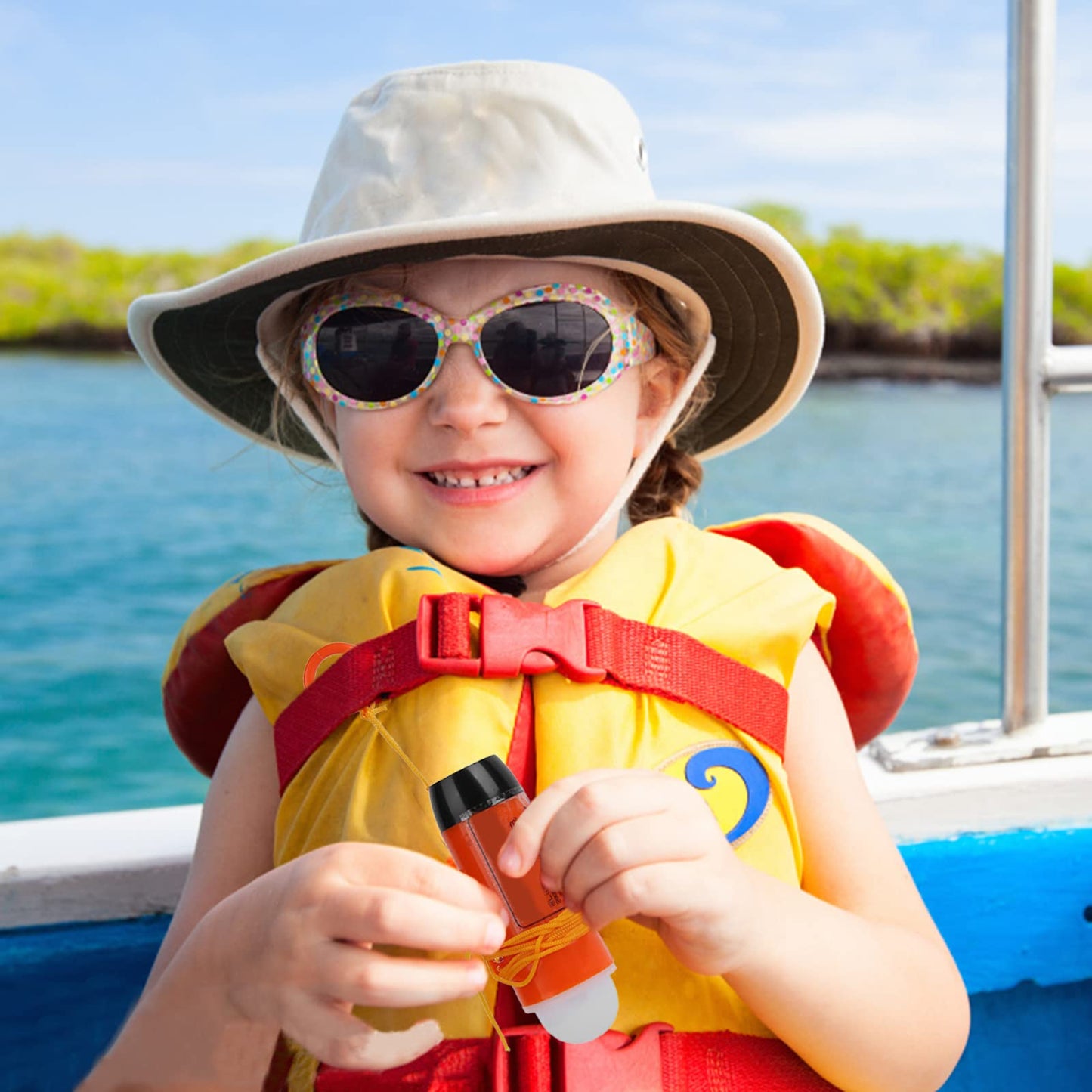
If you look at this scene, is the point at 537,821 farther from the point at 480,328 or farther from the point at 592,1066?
the point at 480,328

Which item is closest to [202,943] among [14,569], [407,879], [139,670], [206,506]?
[407,879]

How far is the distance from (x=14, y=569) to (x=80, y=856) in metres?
18.8

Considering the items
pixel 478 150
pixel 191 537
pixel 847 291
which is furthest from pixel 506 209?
pixel 847 291

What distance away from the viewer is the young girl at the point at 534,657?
116 centimetres

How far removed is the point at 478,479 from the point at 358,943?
64 cm

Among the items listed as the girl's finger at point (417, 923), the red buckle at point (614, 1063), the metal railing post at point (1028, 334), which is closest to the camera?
the girl's finger at point (417, 923)

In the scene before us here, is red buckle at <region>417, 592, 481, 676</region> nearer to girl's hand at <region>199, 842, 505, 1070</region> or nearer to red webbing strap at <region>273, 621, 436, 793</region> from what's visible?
red webbing strap at <region>273, 621, 436, 793</region>

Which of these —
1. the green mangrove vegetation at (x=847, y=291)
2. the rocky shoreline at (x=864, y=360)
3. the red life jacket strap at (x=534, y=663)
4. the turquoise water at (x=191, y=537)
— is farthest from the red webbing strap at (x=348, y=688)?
the green mangrove vegetation at (x=847, y=291)

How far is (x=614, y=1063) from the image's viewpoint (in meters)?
1.18

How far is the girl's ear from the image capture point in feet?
5.47

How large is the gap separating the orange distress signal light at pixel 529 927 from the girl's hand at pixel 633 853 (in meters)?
0.03

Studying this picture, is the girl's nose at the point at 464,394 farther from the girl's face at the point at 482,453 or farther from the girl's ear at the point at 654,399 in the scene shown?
the girl's ear at the point at 654,399

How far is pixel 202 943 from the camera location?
3.77 feet

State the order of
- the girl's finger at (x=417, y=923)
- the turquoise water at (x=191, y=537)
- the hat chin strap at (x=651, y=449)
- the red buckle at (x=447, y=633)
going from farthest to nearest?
the turquoise water at (x=191, y=537), the hat chin strap at (x=651, y=449), the red buckle at (x=447, y=633), the girl's finger at (x=417, y=923)
